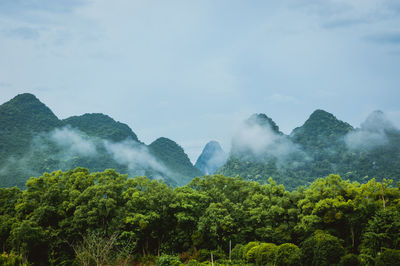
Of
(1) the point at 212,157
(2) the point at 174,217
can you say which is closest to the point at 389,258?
(2) the point at 174,217

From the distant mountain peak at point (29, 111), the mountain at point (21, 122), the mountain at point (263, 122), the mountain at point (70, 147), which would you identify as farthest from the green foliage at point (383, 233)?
the distant mountain peak at point (29, 111)

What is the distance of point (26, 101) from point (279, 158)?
46975 millimetres

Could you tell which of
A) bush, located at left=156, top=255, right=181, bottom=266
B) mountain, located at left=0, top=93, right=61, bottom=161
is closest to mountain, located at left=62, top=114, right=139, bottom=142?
mountain, located at left=0, top=93, right=61, bottom=161

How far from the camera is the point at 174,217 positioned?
688 inches

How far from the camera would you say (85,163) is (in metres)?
53.7

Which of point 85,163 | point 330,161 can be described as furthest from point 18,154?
point 330,161

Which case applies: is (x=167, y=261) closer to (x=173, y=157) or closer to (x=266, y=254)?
(x=266, y=254)

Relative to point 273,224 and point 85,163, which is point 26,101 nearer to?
point 85,163

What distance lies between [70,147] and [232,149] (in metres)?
29.4

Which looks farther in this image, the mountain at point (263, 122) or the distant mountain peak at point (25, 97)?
the mountain at point (263, 122)

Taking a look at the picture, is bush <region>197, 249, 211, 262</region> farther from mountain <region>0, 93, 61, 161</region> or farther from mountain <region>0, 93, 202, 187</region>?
mountain <region>0, 93, 61, 161</region>

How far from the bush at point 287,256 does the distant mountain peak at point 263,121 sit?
52630mm

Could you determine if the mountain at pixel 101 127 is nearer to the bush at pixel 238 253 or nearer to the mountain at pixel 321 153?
the mountain at pixel 321 153

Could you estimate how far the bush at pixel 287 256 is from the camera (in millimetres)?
11945
